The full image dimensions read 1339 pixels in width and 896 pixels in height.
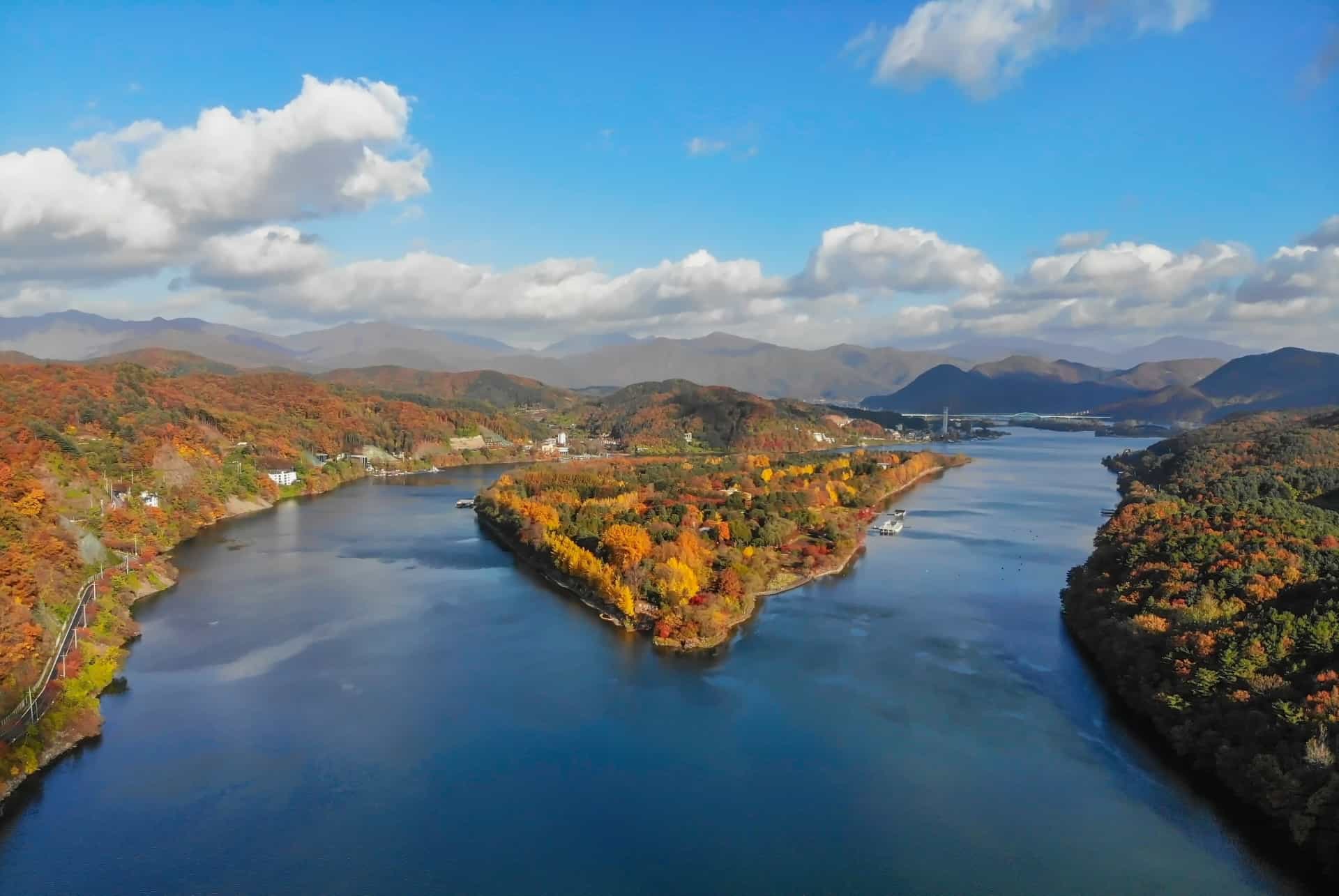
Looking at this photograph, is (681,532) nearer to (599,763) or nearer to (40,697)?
(599,763)

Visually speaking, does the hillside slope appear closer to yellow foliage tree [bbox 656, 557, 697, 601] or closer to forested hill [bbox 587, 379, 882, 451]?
forested hill [bbox 587, 379, 882, 451]

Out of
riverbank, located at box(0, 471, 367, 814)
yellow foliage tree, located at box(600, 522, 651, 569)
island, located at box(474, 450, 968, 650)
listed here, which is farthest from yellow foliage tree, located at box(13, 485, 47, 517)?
yellow foliage tree, located at box(600, 522, 651, 569)

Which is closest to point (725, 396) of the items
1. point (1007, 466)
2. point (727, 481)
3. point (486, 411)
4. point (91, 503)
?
point (486, 411)

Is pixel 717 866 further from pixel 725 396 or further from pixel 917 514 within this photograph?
pixel 725 396

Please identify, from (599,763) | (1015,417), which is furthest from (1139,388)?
(599,763)

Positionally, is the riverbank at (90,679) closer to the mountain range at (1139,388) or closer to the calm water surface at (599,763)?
the calm water surface at (599,763)

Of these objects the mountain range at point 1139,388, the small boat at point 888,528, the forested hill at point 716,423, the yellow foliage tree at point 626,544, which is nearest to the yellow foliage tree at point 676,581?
the yellow foliage tree at point 626,544
